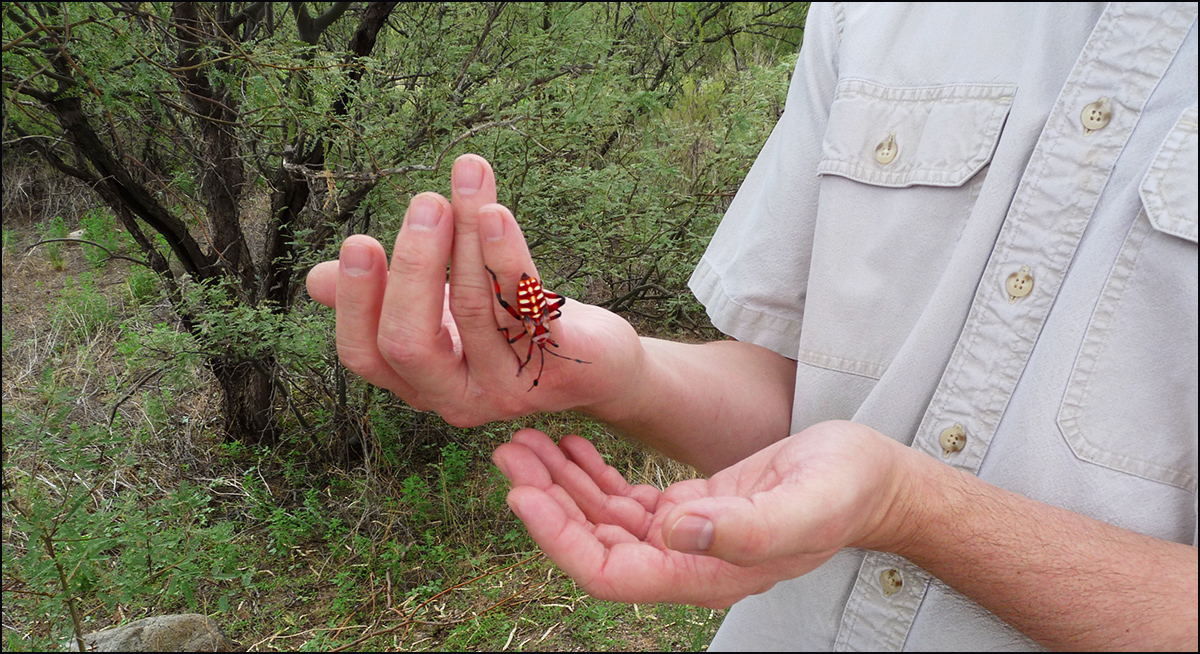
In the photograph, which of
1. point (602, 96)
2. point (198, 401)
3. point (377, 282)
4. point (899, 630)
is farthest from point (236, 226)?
point (899, 630)

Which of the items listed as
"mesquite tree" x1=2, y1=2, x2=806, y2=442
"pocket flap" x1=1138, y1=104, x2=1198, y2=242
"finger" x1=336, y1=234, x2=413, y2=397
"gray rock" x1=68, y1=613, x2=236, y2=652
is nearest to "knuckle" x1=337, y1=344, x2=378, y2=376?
"finger" x1=336, y1=234, x2=413, y2=397

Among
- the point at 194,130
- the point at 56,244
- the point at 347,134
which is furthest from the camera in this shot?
the point at 56,244

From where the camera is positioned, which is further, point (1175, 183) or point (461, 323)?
point (461, 323)

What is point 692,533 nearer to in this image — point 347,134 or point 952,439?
point 952,439

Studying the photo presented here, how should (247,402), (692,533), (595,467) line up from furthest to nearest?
1. (247,402)
2. (595,467)
3. (692,533)

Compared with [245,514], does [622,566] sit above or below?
above

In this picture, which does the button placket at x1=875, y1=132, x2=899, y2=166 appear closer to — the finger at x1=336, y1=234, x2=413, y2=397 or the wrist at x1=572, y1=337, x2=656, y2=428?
the wrist at x1=572, y1=337, x2=656, y2=428

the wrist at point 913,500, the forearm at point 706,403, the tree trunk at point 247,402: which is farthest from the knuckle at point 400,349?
the tree trunk at point 247,402

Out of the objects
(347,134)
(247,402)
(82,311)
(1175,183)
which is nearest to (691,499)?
(1175,183)
